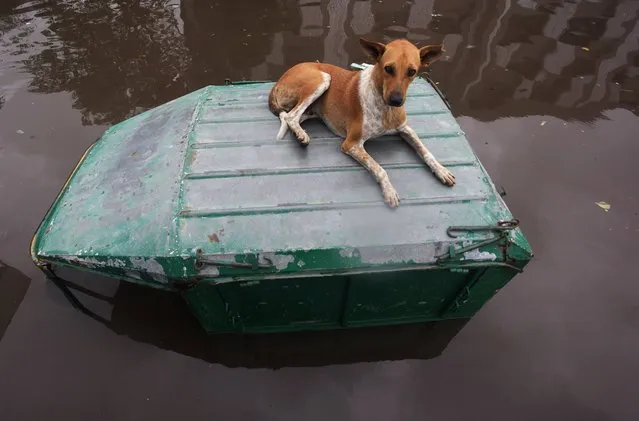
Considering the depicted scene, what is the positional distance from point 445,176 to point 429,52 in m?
1.03

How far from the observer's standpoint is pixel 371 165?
11.6ft

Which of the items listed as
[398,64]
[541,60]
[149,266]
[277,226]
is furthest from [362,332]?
[541,60]

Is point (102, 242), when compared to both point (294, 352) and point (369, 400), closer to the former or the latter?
point (294, 352)

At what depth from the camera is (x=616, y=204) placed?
5.68 meters

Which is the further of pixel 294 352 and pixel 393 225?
pixel 294 352

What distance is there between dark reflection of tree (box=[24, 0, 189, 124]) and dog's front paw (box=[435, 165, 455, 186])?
5517 millimetres

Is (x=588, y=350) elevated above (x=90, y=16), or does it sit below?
below

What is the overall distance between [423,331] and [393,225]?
1.78m

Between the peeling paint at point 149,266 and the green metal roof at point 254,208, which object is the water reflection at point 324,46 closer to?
the green metal roof at point 254,208

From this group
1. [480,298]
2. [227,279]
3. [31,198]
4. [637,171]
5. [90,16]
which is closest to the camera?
[227,279]

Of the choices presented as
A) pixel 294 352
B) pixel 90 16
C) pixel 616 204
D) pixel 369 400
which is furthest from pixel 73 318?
pixel 90 16

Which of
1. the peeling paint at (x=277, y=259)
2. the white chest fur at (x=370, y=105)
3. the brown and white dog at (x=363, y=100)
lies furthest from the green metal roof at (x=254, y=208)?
the white chest fur at (x=370, y=105)

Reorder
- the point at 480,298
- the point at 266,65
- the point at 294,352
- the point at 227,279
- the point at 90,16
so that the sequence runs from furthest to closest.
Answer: the point at 90,16, the point at 266,65, the point at 294,352, the point at 480,298, the point at 227,279

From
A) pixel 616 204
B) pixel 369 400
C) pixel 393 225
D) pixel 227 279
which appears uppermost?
pixel 393 225
